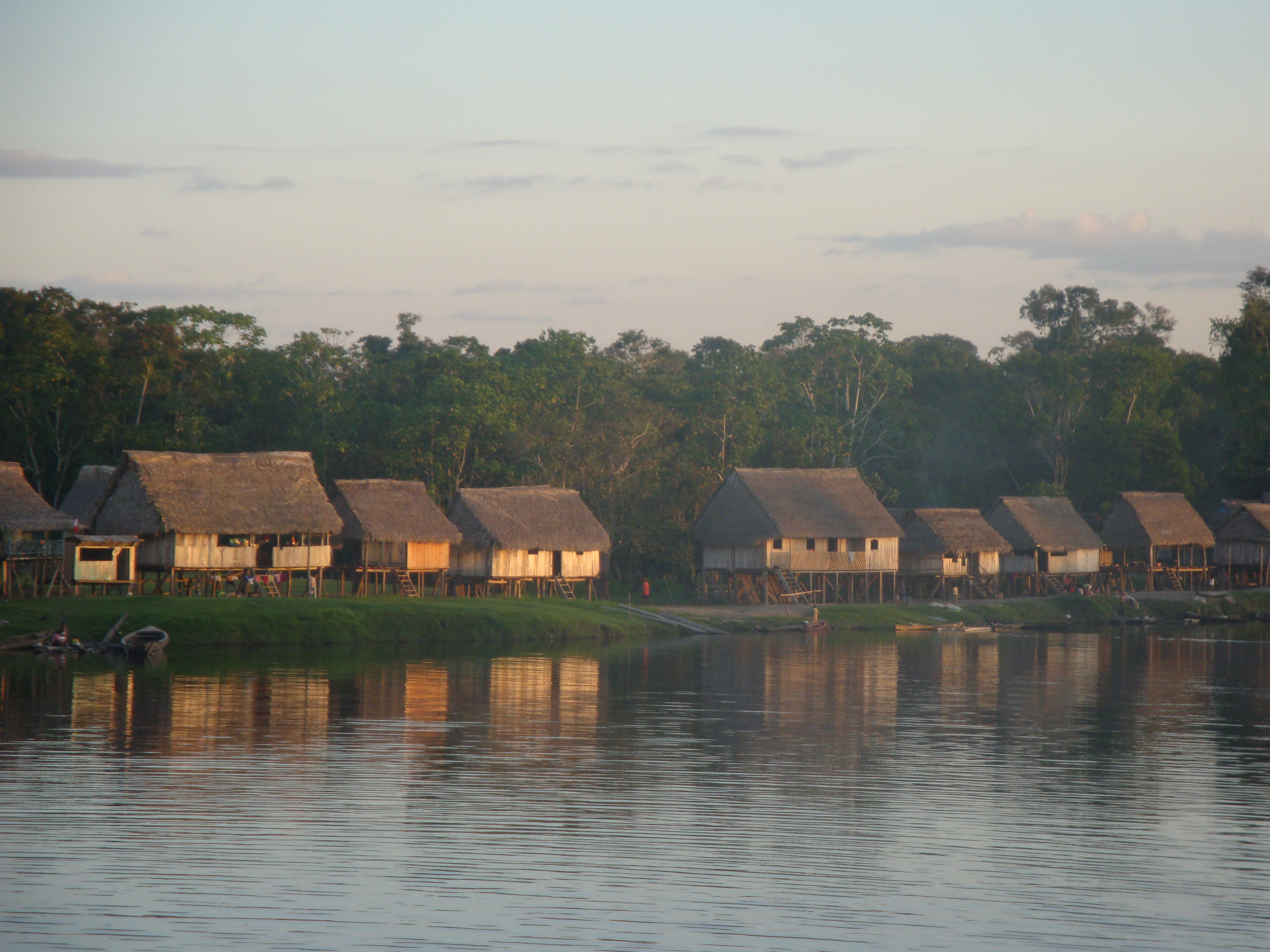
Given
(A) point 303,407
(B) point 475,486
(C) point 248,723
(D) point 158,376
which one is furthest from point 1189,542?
(C) point 248,723

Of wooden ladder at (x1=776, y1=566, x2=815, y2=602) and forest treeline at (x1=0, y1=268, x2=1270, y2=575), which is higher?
forest treeline at (x1=0, y1=268, x2=1270, y2=575)

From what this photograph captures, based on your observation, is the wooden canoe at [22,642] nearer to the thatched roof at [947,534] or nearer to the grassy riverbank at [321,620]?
the grassy riverbank at [321,620]

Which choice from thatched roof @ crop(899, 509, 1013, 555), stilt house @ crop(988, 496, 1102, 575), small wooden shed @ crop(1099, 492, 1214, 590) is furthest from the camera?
small wooden shed @ crop(1099, 492, 1214, 590)

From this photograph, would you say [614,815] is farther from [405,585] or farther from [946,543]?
[946,543]

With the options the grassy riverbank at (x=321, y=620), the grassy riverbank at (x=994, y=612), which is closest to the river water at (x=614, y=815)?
the grassy riverbank at (x=321, y=620)

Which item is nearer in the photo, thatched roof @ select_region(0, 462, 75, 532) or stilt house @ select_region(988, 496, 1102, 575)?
thatched roof @ select_region(0, 462, 75, 532)

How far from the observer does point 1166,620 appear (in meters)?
57.0

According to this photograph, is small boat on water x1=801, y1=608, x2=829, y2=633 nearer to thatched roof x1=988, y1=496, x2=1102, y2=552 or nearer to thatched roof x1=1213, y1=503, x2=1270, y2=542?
thatched roof x1=988, y1=496, x2=1102, y2=552

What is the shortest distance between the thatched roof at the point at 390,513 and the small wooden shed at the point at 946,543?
21225 millimetres

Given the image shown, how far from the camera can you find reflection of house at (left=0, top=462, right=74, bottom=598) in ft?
129

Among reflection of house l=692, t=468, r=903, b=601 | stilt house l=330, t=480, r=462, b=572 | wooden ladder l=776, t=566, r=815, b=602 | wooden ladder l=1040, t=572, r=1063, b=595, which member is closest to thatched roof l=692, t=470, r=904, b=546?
reflection of house l=692, t=468, r=903, b=601

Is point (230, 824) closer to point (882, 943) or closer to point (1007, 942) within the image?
point (882, 943)

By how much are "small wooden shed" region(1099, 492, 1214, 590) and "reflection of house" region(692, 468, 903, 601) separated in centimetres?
1470

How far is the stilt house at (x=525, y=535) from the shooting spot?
48.5 meters
